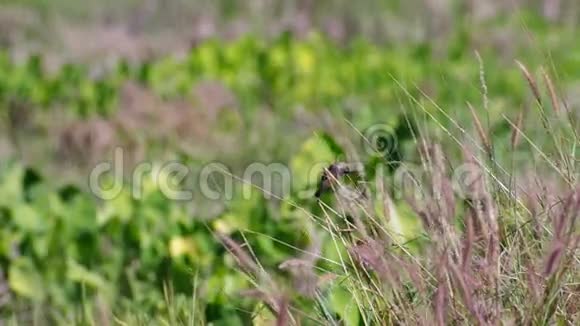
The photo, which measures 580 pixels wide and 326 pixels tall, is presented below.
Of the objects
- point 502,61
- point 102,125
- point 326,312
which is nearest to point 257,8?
point 502,61

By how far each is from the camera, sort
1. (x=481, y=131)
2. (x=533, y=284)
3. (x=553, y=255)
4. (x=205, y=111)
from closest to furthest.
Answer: (x=553, y=255) → (x=533, y=284) → (x=481, y=131) → (x=205, y=111)

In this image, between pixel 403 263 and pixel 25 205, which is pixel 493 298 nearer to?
pixel 403 263

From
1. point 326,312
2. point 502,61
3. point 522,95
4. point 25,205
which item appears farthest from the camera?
point 502,61

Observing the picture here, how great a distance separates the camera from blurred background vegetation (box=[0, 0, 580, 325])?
135 inches

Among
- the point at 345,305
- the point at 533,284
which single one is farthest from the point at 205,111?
the point at 533,284

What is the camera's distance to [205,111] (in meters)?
6.37

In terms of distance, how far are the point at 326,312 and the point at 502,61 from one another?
18.7 ft

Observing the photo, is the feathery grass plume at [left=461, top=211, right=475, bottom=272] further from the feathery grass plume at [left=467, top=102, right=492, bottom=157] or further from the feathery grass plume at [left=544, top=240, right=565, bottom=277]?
the feathery grass plume at [left=467, top=102, right=492, bottom=157]

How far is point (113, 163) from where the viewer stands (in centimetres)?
569

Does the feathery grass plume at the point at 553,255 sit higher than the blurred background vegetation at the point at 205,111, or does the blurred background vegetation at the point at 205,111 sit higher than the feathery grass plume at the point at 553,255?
the feathery grass plume at the point at 553,255

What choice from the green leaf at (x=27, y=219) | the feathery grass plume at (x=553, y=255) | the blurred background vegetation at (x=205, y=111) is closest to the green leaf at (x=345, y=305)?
the blurred background vegetation at (x=205, y=111)

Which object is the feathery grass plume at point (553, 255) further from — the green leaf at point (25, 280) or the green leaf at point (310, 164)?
the green leaf at point (25, 280)

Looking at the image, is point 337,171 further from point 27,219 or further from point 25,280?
point 27,219

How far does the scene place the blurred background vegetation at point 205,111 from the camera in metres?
3.44
